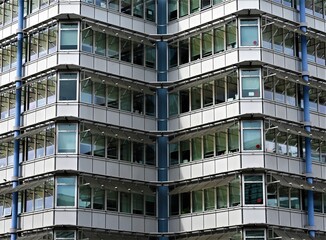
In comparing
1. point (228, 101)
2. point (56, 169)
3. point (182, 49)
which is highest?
point (182, 49)

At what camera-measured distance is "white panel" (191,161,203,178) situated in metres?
52.8

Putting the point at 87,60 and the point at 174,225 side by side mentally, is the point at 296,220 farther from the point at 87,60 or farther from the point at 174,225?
the point at 87,60

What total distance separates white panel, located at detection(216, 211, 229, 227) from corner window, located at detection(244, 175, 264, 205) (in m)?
1.60

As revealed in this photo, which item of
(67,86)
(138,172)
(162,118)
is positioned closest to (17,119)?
(67,86)

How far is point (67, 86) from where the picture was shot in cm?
5212

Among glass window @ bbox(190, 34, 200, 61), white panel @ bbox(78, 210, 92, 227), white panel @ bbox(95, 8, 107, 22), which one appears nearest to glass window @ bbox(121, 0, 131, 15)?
white panel @ bbox(95, 8, 107, 22)

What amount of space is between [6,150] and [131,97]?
8.64 metres

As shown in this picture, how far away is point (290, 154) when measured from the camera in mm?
52406

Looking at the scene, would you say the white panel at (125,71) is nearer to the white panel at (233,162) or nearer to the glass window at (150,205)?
the glass window at (150,205)

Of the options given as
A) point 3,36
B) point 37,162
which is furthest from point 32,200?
point 3,36

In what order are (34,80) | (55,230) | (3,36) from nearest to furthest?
(55,230) < (34,80) < (3,36)

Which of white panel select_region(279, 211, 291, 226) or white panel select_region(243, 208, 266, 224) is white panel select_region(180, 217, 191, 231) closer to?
white panel select_region(243, 208, 266, 224)

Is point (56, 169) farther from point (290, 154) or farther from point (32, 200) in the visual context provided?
point (290, 154)

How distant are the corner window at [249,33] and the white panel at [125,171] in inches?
403
